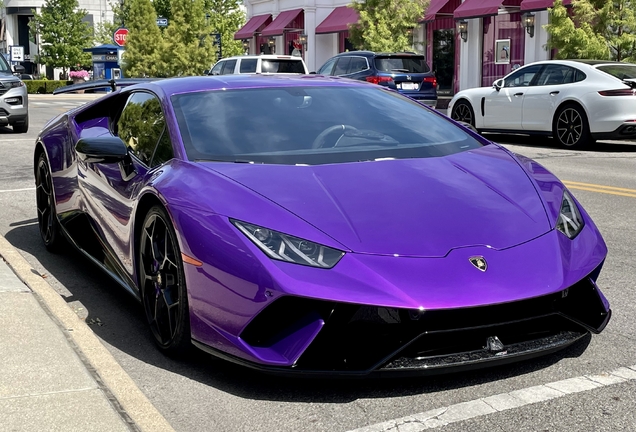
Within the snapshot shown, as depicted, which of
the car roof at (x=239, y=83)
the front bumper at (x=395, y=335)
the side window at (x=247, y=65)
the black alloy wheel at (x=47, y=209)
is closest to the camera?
the front bumper at (x=395, y=335)

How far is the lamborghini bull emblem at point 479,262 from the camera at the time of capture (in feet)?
11.8

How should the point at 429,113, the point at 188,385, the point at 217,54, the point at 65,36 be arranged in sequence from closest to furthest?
the point at 188,385 < the point at 429,113 < the point at 217,54 < the point at 65,36

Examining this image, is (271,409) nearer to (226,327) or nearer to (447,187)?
(226,327)

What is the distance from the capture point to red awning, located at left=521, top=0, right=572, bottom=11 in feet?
83.3

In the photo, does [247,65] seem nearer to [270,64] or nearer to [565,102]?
[270,64]

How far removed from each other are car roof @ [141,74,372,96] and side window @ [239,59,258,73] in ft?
61.3

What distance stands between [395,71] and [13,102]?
913cm

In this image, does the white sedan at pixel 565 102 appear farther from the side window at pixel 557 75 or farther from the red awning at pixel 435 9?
the red awning at pixel 435 9

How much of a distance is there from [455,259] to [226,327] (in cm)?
95

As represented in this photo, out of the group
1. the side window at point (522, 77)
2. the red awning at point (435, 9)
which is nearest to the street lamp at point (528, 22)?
the red awning at point (435, 9)

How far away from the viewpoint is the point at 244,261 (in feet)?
11.7

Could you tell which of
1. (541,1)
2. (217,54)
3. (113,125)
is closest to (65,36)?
(217,54)

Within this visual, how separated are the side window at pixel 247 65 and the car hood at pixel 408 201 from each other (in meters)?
20.0

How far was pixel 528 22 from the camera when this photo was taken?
28016 mm
